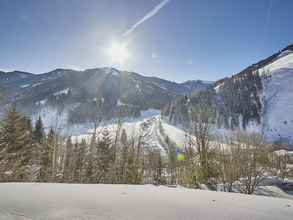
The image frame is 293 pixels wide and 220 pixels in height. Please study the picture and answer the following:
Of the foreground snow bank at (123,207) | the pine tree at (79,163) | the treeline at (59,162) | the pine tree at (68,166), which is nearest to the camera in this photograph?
the foreground snow bank at (123,207)

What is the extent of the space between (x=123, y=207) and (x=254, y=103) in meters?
114

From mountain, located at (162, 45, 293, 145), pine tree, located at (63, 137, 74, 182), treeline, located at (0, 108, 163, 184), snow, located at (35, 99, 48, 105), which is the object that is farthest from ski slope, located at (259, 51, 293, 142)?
snow, located at (35, 99, 48, 105)

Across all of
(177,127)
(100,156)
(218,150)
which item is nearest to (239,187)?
(218,150)

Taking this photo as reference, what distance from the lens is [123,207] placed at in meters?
2.68

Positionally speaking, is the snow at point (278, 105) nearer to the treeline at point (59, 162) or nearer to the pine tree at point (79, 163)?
the treeline at point (59, 162)

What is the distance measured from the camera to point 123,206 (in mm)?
2715

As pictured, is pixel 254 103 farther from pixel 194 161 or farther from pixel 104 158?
pixel 194 161

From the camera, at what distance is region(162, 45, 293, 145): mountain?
95938mm

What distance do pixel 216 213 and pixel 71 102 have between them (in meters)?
179

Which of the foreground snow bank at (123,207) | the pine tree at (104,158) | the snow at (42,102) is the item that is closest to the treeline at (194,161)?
the pine tree at (104,158)

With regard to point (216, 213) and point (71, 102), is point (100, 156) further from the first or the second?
point (71, 102)

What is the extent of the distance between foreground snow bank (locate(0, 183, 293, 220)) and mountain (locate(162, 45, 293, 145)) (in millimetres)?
89048

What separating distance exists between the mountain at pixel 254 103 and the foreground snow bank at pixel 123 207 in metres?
89.0

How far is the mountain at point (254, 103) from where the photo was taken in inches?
3777
